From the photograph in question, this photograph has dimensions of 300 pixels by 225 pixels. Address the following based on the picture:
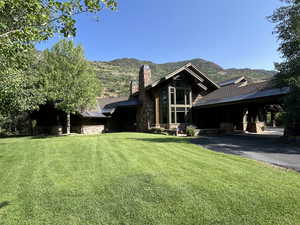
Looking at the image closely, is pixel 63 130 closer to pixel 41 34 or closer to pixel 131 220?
pixel 41 34

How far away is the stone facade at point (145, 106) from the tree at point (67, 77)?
512cm

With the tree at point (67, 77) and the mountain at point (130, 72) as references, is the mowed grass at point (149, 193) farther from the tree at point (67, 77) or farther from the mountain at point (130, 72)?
the mountain at point (130, 72)

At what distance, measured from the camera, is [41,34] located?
462cm

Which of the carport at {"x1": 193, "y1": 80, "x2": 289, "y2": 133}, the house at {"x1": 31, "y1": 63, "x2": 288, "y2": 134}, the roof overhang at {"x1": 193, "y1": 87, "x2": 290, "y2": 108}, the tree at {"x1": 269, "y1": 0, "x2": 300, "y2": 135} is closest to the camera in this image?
the tree at {"x1": 269, "y1": 0, "x2": 300, "y2": 135}

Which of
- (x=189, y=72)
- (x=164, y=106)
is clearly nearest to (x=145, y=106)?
(x=164, y=106)

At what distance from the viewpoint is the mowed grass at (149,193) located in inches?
121

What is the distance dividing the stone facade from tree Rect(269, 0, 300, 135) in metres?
11.4

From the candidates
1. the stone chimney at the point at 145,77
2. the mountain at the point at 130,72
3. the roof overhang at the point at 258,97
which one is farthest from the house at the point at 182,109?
the mountain at the point at 130,72

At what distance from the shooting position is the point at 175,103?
1788 centimetres

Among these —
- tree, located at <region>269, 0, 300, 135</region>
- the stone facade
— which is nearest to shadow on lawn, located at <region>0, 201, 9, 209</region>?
tree, located at <region>269, 0, 300, 135</region>

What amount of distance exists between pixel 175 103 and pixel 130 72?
4683cm

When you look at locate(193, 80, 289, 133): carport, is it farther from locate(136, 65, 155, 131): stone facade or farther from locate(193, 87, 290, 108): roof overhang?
locate(136, 65, 155, 131): stone facade

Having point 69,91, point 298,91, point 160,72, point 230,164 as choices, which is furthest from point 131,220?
point 160,72

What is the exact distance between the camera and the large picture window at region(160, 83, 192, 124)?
17641 mm
